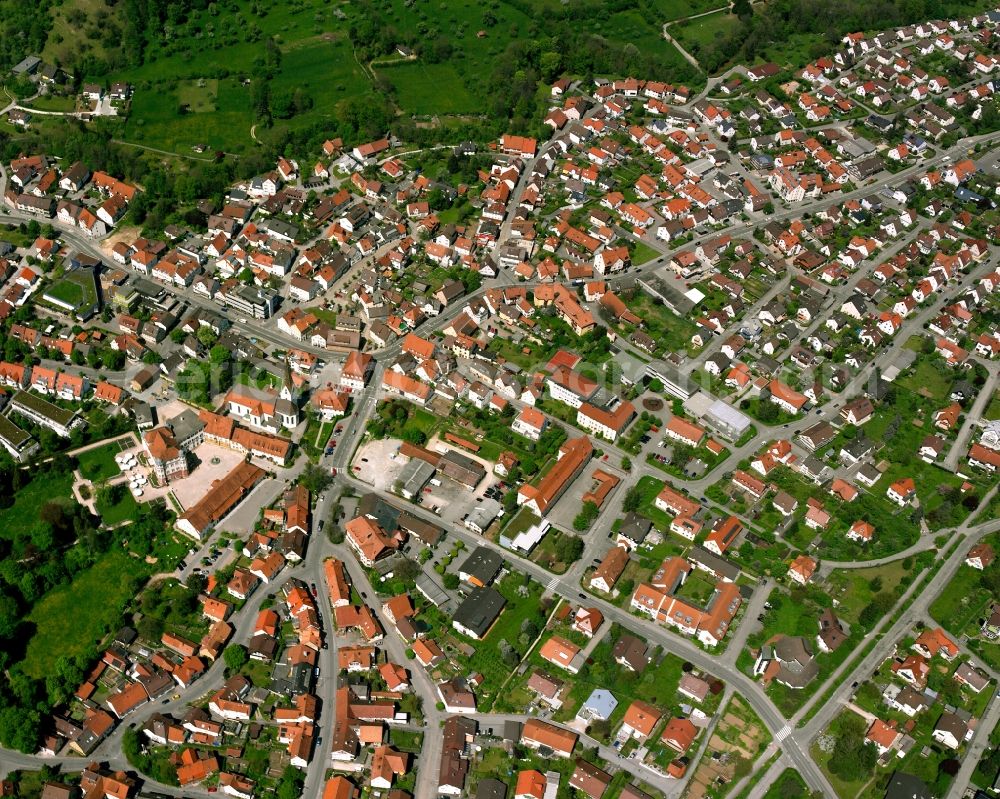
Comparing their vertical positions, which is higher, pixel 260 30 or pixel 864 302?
pixel 260 30

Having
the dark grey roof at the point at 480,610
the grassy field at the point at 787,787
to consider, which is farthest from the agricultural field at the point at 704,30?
the grassy field at the point at 787,787

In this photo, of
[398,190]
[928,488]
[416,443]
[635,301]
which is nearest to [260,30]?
[398,190]

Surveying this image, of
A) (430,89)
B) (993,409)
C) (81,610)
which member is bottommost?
(81,610)

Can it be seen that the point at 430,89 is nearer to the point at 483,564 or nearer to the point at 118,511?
the point at 118,511

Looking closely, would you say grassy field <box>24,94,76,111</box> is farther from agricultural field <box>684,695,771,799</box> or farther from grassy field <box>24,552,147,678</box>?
agricultural field <box>684,695,771,799</box>

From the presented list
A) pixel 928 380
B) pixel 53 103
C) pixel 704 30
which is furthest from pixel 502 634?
pixel 704 30

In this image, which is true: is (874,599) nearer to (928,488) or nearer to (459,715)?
(928,488)

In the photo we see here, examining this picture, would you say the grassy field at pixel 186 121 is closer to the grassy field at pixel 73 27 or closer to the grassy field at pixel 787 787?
the grassy field at pixel 73 27

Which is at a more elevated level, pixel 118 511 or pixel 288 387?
pixel 288 387
